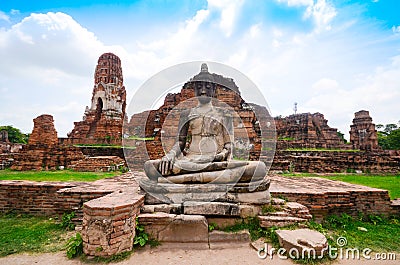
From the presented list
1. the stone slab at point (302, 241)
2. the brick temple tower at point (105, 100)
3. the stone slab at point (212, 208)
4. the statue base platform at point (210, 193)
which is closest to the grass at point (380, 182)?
the stone slab at point (302, 241)

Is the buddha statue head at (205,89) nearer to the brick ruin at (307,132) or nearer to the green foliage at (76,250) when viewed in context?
the green foliage at (76,250)

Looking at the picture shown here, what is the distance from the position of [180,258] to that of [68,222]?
2145 mm

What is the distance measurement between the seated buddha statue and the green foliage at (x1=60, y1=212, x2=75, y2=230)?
1.40 meters

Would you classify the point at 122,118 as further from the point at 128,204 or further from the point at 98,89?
the point at 128,204

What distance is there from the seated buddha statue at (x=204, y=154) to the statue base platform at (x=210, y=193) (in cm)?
9

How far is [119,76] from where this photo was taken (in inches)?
803

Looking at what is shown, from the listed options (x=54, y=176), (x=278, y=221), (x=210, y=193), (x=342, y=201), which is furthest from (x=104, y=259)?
(x=54, y=176)

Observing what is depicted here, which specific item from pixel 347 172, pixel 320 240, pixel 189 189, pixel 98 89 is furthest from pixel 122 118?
pixel 320 240

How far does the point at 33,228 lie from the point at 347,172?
12004 millimetres

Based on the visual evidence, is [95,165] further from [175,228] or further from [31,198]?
[175,228]

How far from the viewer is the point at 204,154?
13.3 feet

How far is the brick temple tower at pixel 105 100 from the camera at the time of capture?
18844 millimetres

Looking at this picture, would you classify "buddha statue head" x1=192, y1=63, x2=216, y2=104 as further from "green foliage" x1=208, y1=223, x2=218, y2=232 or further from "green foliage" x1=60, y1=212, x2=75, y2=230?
"green foliage" x1=60, y1=212, x2=75, y2=230

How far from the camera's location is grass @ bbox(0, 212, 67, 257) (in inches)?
113
